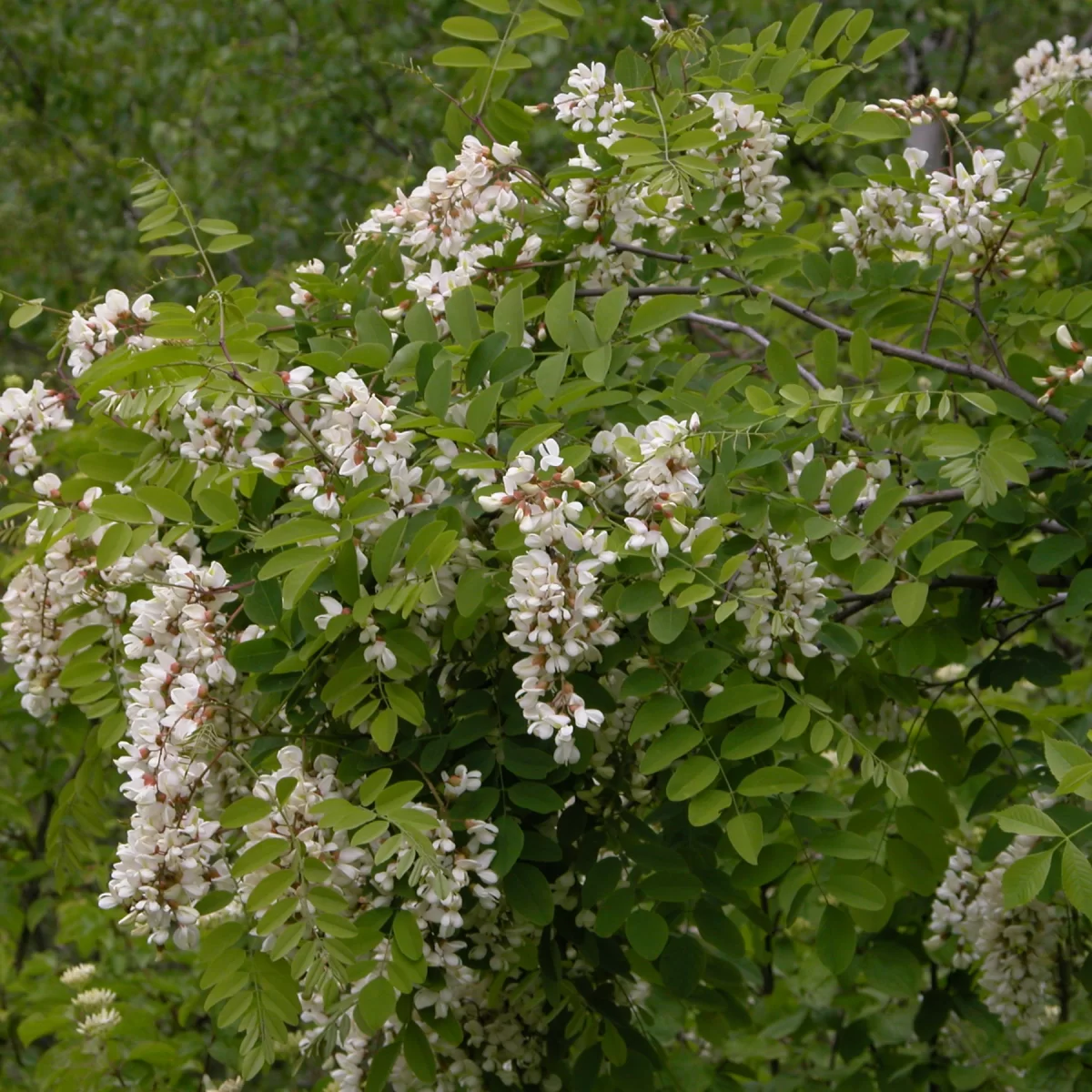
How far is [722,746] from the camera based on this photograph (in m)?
1.47

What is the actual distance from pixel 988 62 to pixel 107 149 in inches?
174

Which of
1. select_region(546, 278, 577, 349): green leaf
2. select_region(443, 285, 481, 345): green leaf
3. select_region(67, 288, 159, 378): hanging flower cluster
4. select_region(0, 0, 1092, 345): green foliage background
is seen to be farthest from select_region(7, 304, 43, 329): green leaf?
select_region(0, 0, 1092, 345): green foliage background

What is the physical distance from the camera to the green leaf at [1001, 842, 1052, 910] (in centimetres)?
133

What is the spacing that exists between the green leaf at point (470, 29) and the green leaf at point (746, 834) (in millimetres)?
1094

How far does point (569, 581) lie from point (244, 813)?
42 centimetres

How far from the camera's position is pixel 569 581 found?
4.43ft

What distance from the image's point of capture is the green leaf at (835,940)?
1621mm

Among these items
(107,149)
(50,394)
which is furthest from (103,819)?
(107,149)

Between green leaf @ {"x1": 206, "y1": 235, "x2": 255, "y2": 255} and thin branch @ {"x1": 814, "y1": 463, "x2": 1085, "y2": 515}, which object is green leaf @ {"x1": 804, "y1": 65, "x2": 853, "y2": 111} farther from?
green leaf @ {"x1": 206, "y1": 235, "x2": 255, "y2": 255}

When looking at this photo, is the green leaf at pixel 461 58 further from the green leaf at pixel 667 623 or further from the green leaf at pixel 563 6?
the green leaf at pixel 667 623

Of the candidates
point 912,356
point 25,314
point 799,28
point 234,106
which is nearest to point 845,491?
point 912,356

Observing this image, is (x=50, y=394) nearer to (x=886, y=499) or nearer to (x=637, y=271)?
(x=637, y=271)

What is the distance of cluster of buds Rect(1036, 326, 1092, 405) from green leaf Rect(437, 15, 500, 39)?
0.88 m

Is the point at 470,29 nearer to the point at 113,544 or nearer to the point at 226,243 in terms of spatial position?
the point at 226,243
